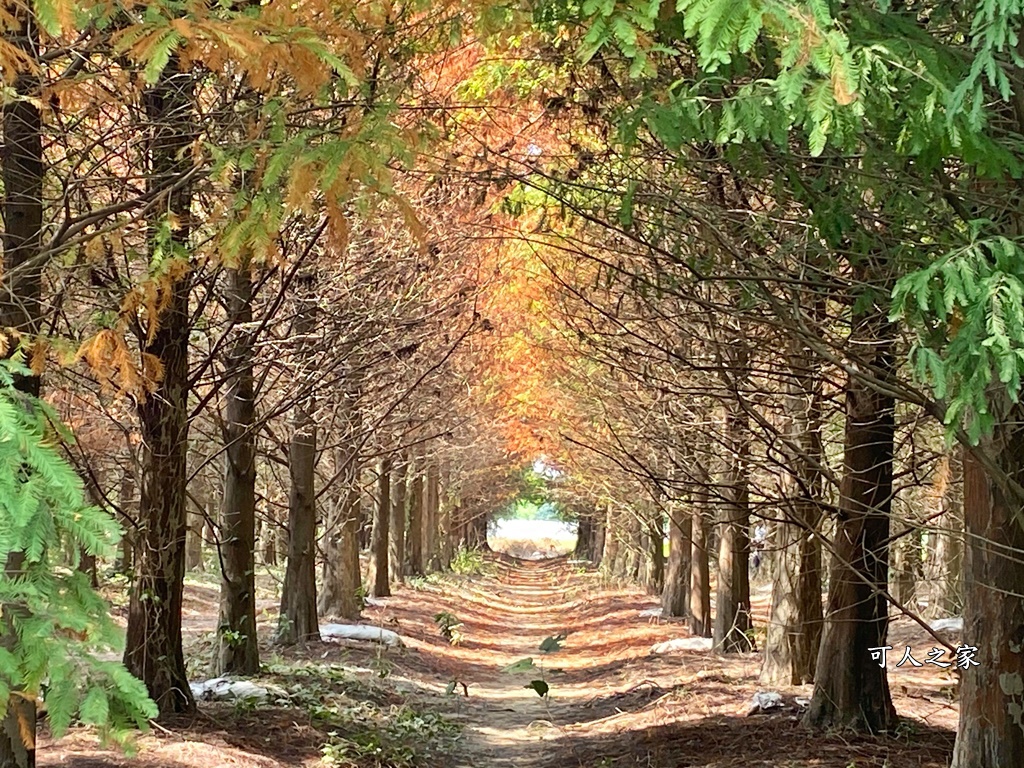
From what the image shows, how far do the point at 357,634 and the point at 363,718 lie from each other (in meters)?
4.90

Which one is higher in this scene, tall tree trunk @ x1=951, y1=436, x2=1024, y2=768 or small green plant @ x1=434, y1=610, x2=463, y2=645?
tall tree trunk @ x1=951, y1=436, x2=1024, y2=768

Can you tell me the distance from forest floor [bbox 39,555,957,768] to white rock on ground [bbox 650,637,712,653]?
248 mm

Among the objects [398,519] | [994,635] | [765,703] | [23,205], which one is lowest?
[765,703]

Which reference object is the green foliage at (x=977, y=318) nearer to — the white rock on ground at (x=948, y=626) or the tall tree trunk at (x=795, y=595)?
the tall tree trunk at (x=795, y=595)

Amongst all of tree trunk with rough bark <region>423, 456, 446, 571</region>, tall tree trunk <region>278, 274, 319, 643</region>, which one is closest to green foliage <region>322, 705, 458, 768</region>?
tall tree trunk <region>278, 274, 319, 643</region>

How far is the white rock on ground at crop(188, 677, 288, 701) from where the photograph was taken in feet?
28.6

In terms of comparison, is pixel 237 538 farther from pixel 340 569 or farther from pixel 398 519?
pixel 398 519

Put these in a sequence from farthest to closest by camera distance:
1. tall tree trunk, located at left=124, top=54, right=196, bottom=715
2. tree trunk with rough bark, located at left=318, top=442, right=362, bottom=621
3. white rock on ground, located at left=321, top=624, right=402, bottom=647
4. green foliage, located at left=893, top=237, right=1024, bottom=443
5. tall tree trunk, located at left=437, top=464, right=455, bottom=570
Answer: tall tree trunk, located at left=437, top=464, right=455, bottom=570, tree trunk with rough bark, located at left=318, top=442, right=362, bottom=621, white rock on ground, located at left=321, top=624, right=402, bottom=647, tall tree trunk, located at left=124, top=54, right=196, bottom=715, green foliage, located at left=893, top=237, right=1024, bottom=443

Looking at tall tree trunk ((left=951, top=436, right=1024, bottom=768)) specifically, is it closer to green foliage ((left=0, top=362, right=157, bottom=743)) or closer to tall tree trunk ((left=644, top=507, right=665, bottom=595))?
green foliage ((left=0, top=362, right=157, bottom=743))

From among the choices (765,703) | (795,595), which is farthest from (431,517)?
(765,703)

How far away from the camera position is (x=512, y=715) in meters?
12.4

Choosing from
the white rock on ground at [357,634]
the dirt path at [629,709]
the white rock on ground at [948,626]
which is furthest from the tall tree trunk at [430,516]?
the white rock on ground at [948,626]

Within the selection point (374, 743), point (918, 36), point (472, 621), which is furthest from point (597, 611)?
point (918, 36)

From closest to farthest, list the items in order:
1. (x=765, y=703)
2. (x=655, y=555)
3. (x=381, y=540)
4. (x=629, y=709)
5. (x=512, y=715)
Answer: (x=765, y=703)
(x=629, y=709)
(x=512, y=715)
(x=381, y=540)
(x=655, y=555)
